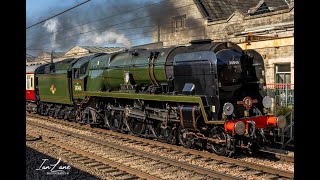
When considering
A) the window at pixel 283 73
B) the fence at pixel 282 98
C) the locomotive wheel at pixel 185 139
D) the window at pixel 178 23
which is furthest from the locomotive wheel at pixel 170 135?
the window at pixel 178 23

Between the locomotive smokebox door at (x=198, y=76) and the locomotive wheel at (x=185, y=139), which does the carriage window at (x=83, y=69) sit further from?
the locomotive wheel at (x=185, y=139)

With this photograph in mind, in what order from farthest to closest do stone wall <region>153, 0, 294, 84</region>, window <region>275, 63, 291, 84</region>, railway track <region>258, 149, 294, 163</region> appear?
window <region>275, 63, 291, 84</region>
stone wall <region>153, 0, 294, 84</region>
railway track <region>258, 149, 294, 163</region>

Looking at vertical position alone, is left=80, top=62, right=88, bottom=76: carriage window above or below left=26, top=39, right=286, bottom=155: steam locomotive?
above

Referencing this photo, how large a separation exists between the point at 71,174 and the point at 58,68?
470 inches

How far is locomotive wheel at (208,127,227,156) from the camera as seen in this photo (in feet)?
30.3

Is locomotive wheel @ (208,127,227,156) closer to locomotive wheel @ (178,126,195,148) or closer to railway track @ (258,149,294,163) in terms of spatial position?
locomotive wheel @ (178,126,195,148)

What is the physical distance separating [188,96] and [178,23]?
18981mm

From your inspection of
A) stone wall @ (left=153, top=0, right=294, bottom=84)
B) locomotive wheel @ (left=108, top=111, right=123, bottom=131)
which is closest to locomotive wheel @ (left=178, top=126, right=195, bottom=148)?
locomotive wheel @ (left=108, top=111, right=123, bottom=131)

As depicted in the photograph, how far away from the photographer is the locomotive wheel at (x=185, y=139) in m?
10.1

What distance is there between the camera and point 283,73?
15703 mm

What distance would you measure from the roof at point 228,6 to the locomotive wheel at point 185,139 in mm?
16383

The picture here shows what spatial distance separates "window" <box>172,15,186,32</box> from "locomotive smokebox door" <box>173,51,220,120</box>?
1763cm

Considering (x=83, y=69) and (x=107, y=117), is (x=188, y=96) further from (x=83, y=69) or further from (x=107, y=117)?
(x=83, y=69)
